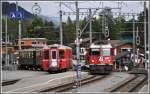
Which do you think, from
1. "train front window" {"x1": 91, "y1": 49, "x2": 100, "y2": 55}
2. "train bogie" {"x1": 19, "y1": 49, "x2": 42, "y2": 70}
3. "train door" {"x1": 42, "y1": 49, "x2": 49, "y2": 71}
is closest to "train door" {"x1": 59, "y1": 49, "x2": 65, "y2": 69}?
"train door" {"x1": 42, "y1": 49, "x2": 49, "y2": 71}

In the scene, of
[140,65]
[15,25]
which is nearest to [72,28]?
[15,25]

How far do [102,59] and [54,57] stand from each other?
160 inches

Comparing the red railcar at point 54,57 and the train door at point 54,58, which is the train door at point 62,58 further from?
the train door at point 54,58

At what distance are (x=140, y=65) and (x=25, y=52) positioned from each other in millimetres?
12577

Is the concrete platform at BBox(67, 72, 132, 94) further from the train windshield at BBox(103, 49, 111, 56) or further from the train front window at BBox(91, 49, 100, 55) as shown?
the train front window at BBox(91, 49, 100, 55)

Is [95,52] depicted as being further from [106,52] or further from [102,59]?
[106,52]

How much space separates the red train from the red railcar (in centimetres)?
248

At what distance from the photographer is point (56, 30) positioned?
7550 cm

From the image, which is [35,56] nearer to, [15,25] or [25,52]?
[25,52]

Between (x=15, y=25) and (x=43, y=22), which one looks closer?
(x=43, y=22)

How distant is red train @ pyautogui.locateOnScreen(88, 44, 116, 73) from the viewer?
38812mm

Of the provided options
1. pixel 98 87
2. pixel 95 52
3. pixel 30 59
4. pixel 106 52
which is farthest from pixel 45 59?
pixel 98 87

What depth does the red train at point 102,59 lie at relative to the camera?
38.8 m

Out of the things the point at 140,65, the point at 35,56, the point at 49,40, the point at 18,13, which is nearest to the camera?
the point at 18,13
